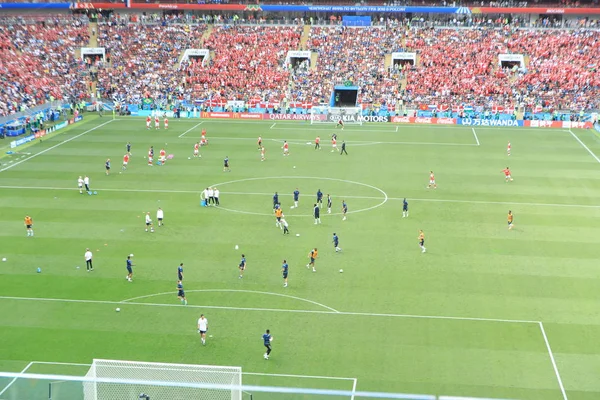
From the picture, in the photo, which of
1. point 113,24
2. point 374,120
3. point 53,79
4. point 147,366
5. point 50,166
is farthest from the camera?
point 113,24

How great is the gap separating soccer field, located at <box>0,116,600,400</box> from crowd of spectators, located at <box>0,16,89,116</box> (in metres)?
19.3

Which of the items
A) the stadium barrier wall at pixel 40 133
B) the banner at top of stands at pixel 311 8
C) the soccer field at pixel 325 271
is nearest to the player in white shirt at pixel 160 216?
the soccer field at pixel 325 271

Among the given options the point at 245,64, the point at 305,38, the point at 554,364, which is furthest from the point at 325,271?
the point at 305,38

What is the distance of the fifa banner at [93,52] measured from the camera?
9138cm

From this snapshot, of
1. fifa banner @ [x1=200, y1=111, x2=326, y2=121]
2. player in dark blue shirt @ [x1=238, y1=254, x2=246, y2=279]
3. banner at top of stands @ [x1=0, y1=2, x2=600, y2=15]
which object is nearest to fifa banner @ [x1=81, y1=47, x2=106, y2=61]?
banner at top of stands @ [x1=0, y1=2, x2=600, y2=15]

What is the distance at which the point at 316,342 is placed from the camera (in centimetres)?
2812

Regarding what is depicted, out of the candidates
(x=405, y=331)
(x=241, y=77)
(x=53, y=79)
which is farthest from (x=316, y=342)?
(x=53, y=79)

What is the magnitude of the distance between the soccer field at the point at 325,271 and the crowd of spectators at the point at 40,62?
63.2ft

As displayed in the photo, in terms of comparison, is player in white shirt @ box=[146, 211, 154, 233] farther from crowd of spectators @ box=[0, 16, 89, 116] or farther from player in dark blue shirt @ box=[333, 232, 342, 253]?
crowd of spectators @ box=[0, 16, 89, 116]

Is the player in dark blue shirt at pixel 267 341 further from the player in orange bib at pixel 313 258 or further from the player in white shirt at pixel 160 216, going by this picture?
the player in white shirt at pixel 160 216

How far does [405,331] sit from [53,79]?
221ft

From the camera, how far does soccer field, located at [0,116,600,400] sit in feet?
87.6

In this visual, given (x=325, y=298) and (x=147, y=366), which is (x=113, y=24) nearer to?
(x=325, y=298)

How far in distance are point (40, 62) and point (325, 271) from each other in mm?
63081
